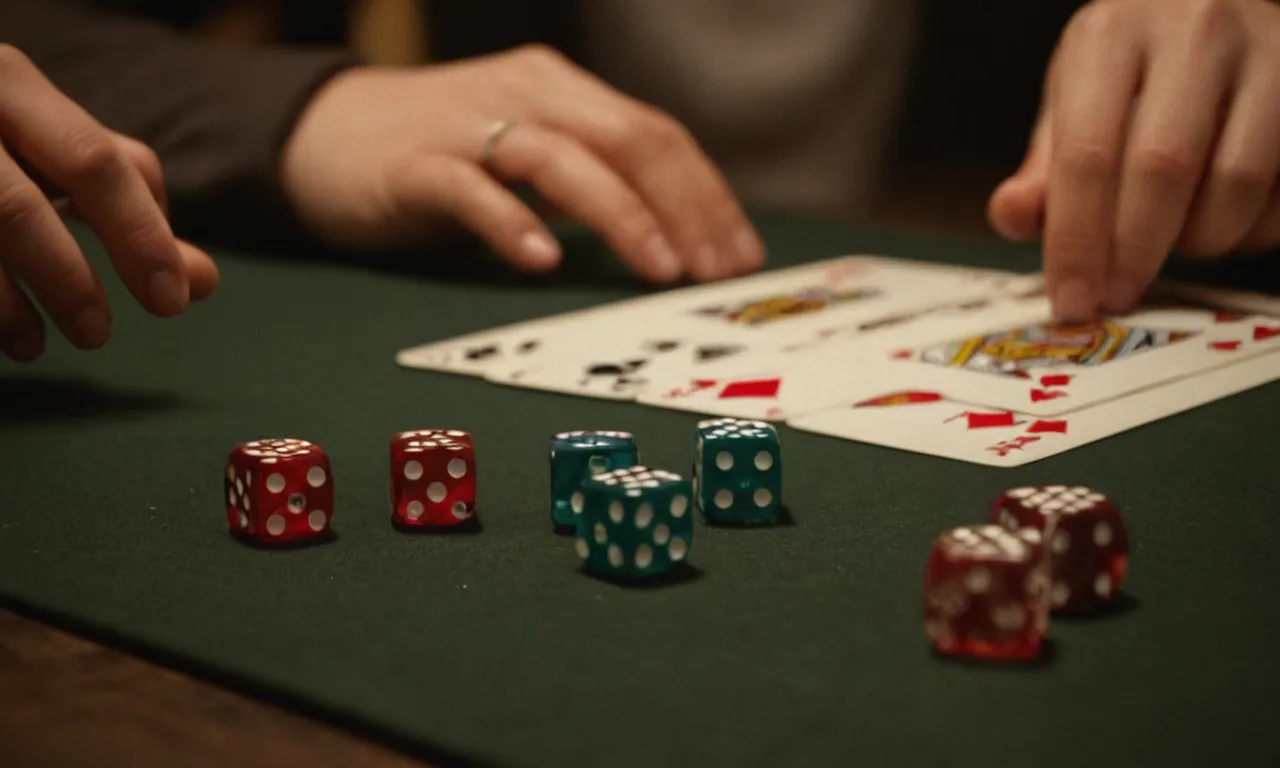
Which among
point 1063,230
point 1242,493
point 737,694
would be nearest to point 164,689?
point 737,694

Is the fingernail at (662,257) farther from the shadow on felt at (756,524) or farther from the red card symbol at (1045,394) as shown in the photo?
the shadow on felt at (756,524)

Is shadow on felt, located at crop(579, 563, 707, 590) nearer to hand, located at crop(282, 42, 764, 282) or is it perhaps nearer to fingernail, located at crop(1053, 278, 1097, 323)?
fingernail, located at crop(1053, 278, 1097, 323)

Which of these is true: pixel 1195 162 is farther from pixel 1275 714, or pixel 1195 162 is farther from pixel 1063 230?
pixel 1275 714

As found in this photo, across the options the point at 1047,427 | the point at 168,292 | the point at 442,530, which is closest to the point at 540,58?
the point at 168,292

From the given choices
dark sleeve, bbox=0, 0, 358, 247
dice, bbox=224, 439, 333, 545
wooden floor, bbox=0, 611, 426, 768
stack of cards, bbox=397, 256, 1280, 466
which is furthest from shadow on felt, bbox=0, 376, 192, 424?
dark sleeve, bbox=0, 0, 358, 247

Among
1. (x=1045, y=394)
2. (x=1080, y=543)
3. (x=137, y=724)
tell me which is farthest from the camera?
(x=1045, y=394)

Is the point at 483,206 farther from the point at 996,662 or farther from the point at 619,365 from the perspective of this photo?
the point at 996,662

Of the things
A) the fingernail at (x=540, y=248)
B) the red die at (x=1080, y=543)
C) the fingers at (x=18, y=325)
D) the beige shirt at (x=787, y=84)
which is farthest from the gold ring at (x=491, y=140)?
the beige shirt at (x=787, y=84)
